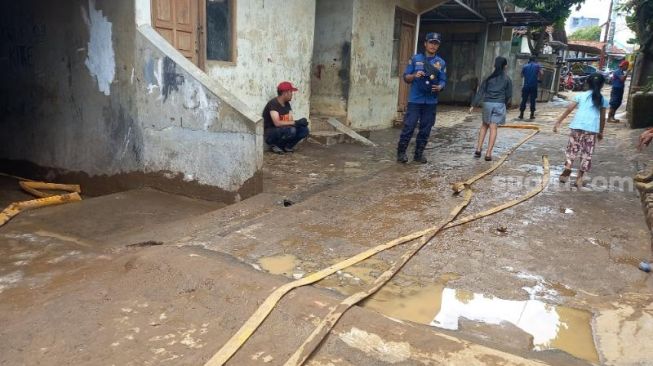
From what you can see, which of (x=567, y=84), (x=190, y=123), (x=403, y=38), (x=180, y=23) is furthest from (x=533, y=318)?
(x=567, y=84)

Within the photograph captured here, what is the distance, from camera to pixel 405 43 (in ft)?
38.8

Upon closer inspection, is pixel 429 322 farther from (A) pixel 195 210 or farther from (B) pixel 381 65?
(B) pixel 381 65

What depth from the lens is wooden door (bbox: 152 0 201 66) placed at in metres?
5.71

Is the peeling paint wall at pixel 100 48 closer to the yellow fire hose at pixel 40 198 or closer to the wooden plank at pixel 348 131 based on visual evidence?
the yellow fire hose at pixel 40 198

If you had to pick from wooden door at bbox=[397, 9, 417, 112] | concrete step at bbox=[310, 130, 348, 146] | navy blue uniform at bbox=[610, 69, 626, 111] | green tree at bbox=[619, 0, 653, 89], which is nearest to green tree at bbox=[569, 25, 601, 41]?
green tree at bbox=[619, 0, 653, 89]

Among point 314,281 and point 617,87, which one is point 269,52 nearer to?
point 314,281

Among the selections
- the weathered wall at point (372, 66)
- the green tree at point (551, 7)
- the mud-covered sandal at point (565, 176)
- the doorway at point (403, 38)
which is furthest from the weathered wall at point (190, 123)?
the green tree at point (551, 7)

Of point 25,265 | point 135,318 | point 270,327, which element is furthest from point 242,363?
point 25,265

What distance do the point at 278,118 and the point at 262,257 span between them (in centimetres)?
415

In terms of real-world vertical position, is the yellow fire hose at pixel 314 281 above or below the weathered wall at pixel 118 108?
below

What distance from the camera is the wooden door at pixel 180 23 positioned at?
571cm

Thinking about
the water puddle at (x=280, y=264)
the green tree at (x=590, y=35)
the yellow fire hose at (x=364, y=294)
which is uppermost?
the green tree at (x=590, y=35)

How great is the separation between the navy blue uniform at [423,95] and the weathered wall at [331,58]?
289cm

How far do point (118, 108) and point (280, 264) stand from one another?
3.22 meters
